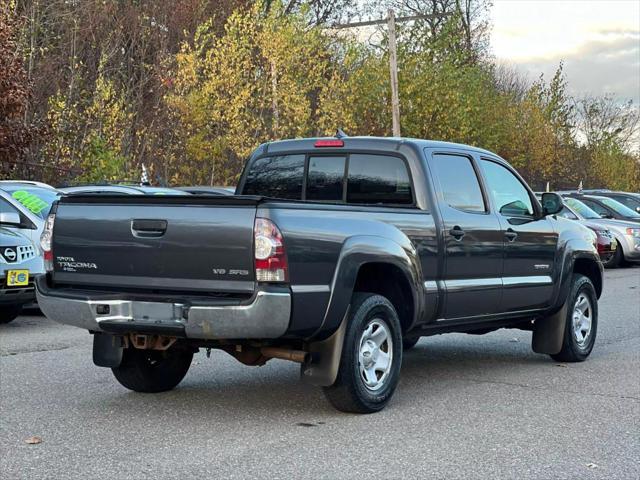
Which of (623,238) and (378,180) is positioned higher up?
(378,180)

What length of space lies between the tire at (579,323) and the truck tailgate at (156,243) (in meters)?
4.15

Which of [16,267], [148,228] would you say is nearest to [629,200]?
[16,267]

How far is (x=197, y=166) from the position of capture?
109 feet

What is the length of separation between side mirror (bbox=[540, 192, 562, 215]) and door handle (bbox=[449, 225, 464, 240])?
1533 millimetres

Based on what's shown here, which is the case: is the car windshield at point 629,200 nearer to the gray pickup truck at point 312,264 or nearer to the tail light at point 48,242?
the gray pickup truck at point 312,264

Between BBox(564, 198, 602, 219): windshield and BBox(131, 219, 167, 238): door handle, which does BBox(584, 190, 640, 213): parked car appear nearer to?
BBox(564, 198, 602, 219): windshield

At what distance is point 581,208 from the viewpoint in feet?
80.0

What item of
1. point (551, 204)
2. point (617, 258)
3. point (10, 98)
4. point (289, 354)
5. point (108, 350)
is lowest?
point (617, 258)

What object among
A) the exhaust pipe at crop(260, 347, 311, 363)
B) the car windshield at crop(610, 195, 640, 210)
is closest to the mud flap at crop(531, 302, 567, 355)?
the exhaust pipe at crop(260, 347, 311, 363)

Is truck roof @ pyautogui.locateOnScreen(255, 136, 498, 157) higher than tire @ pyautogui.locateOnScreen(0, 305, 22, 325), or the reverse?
truck roof @ pyautogui.locateOnScreen(255, 136, 498, 157)

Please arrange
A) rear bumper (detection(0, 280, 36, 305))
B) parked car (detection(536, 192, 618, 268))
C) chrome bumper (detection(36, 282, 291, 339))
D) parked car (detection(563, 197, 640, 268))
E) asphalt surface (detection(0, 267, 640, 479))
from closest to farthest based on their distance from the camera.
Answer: asphalt surface (detection(0, 267, 640, 479)) → chrome bumper (detection(36, 282, 291, 339)) → rear bumper (detection(0, 280, 36, 305)) → parked car (detection(536, 192, 618, 268)) → parked car (detection(563, 197, 640, 268))

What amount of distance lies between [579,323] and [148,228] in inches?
185

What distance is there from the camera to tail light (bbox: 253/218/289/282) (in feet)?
20.5

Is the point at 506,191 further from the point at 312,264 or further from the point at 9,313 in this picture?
the point at 9,313
